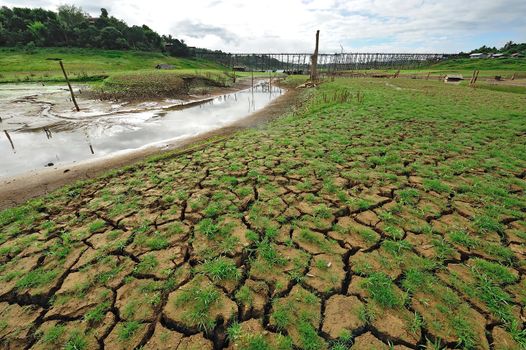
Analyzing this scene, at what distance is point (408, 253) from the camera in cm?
271

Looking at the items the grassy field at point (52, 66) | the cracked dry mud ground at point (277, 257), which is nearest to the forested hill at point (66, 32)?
the grassy field at point (52, 66)

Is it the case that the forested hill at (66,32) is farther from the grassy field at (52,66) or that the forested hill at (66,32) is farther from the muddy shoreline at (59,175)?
the muddy shoreline at (59,175)

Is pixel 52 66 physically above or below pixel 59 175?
above

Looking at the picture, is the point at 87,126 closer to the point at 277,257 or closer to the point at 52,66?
the point at 277,257

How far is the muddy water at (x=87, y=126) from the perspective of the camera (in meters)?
6.82

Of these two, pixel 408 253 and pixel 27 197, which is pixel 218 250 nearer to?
pixel 408 253

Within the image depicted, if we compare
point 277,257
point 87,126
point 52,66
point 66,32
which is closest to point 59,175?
point 87,126

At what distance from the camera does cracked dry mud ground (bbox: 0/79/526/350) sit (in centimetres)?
200

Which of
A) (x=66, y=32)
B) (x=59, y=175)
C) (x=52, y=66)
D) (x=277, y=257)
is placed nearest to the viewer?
(x=277, y=257)

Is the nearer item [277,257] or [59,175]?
[277,257]

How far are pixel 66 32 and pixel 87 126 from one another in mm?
56262

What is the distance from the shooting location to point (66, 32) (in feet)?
155

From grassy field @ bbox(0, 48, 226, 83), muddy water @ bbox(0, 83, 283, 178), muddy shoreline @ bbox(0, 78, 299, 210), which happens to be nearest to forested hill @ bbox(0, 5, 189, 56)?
grassy field @ bbox(0, 48, 226, 83)

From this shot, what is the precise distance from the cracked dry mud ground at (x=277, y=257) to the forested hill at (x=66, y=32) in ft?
193
